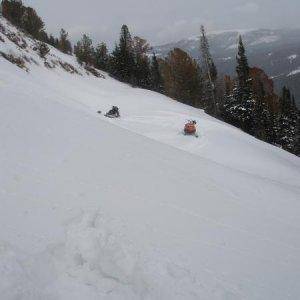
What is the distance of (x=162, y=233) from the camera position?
31.1ft

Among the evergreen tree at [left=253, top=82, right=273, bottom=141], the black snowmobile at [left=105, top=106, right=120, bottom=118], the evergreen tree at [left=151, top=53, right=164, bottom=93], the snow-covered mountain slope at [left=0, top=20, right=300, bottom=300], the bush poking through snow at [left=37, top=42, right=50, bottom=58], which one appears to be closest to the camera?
the snow-covered mountain slope at [left=0, top=20, right=300, bottom=300]

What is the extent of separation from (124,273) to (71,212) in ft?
8.33

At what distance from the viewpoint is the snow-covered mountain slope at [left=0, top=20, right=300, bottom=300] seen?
728cm

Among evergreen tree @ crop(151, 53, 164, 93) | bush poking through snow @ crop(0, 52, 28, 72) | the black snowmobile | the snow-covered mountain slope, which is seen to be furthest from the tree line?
the snow-covered mountain slope

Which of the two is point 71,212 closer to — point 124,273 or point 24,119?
point 124,273

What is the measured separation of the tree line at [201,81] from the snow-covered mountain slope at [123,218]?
31.8 metres

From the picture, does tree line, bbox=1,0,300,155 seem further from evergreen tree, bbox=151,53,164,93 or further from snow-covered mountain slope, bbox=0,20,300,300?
snow-covered mountain slope, bbox=0,20,300,300

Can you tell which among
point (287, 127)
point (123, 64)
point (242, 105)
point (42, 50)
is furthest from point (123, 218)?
point (123, 64)

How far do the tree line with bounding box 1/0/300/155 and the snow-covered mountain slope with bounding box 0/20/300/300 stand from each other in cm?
3179

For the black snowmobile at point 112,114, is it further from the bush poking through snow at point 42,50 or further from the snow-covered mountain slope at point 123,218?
the bush poking through snow at point 42,50

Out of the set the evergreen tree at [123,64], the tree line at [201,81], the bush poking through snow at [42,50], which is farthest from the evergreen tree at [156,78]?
the bush poking through snow at [42,50]

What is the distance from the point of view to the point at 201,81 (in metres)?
63.2

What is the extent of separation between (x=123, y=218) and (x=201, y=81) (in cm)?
5589

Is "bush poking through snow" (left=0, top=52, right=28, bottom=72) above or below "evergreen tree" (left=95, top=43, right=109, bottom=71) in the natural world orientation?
below
